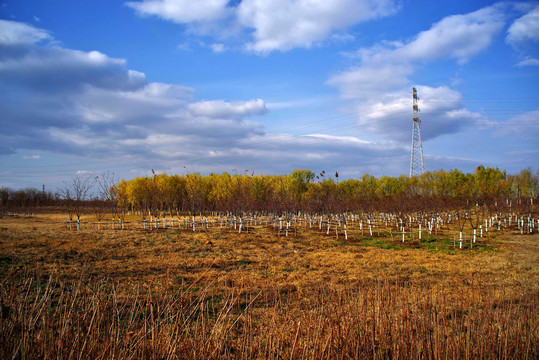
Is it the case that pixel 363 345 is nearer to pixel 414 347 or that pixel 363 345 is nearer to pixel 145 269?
pixel 414 347

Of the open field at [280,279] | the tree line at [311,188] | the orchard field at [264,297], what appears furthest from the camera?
the tree line at [311,188]

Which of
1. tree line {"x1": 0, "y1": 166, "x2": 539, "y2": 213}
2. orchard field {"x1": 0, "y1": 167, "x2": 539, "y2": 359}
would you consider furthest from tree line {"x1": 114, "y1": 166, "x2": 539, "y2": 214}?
orchard field {"x1": 0, "y1": 167, "x2": 539, "y2": 359}

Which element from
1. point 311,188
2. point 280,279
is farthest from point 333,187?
point 280,279

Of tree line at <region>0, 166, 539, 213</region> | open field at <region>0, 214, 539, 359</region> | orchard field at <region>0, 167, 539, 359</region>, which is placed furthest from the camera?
tree line at <region>0, 166, 539, 213</region>

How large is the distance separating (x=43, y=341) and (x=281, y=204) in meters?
32.0

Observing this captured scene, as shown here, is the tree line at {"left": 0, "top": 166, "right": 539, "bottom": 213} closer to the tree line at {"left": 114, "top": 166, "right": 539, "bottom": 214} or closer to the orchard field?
the tree line at {"left": 114, "top": 166, "right": 539, "bottom": 214}

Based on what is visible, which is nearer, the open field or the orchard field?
the orchard field

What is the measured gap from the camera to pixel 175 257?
55.6 ft

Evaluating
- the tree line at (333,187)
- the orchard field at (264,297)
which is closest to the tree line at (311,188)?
the tree line at (333,187)

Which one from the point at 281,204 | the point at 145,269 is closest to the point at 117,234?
the point at 145,269

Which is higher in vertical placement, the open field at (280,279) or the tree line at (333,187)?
the tree line at (333,187)

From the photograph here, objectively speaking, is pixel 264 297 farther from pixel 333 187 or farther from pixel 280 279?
pixel 333 187

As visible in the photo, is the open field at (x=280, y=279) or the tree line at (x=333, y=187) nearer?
the open field at (x=280, y=279)

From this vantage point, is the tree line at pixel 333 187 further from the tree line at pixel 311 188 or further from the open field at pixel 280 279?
the open field at pixel 280 279
